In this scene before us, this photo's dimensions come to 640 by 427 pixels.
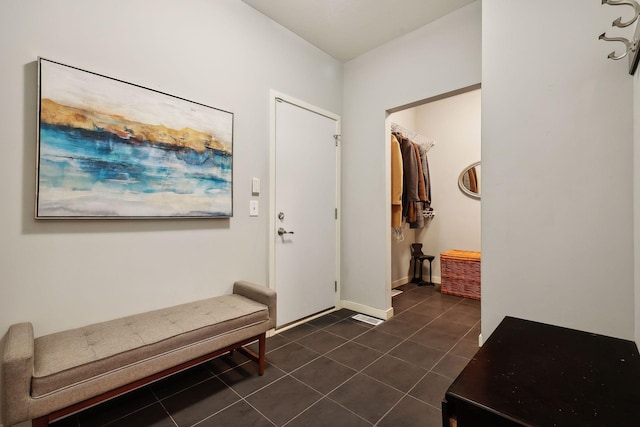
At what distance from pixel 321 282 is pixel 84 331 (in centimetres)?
199

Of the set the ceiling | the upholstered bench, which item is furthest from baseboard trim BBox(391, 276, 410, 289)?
the ceiling

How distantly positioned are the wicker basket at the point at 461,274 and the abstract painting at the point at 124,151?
3.02 meters

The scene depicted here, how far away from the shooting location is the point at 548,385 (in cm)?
76

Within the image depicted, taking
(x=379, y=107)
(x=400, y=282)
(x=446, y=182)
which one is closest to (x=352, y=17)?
(x=379, y=107)

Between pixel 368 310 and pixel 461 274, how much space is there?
149 cm

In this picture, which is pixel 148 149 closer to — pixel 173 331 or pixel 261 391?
pixel 173 331

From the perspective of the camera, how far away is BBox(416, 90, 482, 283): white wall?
13.4 ft

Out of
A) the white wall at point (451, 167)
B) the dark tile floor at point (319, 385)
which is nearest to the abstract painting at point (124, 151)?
the dark tile floor at point (319, 385)

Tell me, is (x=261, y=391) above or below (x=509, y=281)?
below

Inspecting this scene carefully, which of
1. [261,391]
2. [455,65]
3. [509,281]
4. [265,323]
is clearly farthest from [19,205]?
[455,65]

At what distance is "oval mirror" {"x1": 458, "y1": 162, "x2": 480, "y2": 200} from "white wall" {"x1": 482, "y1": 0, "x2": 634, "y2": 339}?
8.64ft

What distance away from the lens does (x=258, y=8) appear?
2.45 m

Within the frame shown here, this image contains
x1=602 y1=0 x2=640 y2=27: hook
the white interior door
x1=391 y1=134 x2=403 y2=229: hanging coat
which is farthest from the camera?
x1=391 y1=134 x2=403 y2=229: hanging coat

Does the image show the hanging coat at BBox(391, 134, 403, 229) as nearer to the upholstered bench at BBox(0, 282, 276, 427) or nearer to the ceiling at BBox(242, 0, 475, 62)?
the ceiling at BBox(242, 0, 475, 62)
